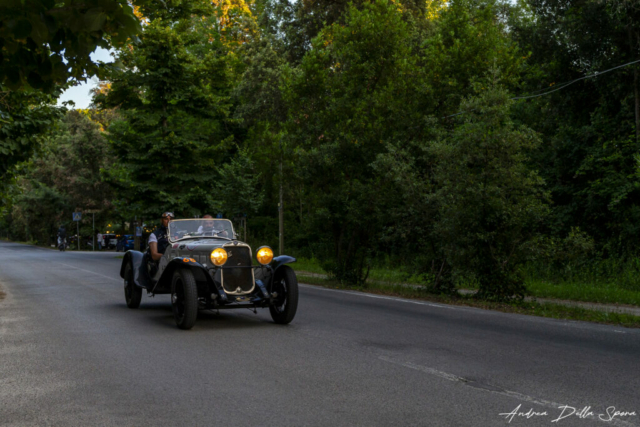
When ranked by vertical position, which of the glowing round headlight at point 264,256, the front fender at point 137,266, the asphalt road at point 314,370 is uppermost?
the glowing round headlight at point 264,256

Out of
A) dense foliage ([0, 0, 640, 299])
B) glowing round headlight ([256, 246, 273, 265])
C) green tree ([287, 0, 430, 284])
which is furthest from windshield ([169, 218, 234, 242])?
green tree ([287, 0, 430, 284])

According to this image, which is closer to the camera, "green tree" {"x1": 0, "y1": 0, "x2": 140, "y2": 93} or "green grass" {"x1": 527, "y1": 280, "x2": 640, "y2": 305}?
"green tree" {"x1": 0, "y1": 0, "x2": 140, "y2": 93}

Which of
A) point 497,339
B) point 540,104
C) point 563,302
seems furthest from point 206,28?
point 497,339

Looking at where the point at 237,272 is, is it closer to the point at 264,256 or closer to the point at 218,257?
the point at 218,257

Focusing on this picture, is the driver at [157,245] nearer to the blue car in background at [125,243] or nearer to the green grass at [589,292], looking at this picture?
the green grass at [589,292]

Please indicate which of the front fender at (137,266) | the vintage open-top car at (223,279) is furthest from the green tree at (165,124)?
the vintage open-top car at (223,279)

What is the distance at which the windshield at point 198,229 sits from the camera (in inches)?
455

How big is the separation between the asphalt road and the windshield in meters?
1.48

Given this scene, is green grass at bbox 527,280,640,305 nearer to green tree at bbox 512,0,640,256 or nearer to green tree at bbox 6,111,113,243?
green tree at bbox 512,0,640,256

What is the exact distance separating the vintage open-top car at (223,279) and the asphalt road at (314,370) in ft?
1.23

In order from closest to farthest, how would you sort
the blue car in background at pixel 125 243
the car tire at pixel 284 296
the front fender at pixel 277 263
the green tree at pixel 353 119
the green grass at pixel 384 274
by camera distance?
the car tire at pixel 284 296
the front fender at pixel 277 263
the green tree at pixel 353 119
the green grass at pixel 384 274
the blue car in background at pixel 125 243

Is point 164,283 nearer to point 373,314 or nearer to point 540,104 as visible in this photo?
point 373,314

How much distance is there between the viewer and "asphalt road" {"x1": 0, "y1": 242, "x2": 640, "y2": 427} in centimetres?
522

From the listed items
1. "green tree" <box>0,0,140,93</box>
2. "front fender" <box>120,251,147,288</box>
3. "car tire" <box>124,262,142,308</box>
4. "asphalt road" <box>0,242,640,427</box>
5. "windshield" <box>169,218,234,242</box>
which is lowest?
"asphalt road" <box>0,242,640,427</box>
